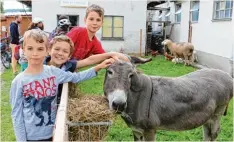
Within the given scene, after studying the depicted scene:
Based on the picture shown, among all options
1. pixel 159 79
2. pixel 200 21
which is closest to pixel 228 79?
pixel 159 79

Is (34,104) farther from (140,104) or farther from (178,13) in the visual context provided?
(178,13)

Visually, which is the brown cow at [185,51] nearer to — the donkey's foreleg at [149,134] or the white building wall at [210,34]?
the white building wall at [210,34]

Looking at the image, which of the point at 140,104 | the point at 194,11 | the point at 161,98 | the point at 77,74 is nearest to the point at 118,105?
the point at 77,74

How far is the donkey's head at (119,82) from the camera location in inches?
112

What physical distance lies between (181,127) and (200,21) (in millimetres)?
12319

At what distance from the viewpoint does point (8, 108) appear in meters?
6.81

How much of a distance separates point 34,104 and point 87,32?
136 cm

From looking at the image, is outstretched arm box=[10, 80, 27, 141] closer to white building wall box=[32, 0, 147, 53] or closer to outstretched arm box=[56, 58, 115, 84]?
outstretched arm box=[56, 58, 115, 84]

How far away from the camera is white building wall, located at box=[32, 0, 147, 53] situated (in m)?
16.8

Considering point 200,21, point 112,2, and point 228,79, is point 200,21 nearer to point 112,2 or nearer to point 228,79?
point 112,2

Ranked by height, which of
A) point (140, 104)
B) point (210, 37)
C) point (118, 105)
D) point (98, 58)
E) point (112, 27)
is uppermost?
point (112, 27)

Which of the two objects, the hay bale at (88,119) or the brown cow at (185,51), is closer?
the hay bale at (88,119)

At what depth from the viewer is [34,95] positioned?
2.58 metres

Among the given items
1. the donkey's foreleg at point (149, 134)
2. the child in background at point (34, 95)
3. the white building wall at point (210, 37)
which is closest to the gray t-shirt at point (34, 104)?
the child in background at point (34, 95)
